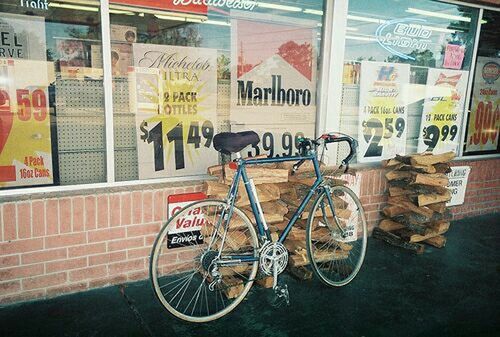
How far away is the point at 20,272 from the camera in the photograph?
11.4ft

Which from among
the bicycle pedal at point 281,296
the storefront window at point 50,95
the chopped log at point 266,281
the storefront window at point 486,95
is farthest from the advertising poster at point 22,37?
the storefront window at point 486,95

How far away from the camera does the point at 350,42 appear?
194 inches

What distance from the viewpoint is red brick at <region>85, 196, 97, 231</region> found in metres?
3.66

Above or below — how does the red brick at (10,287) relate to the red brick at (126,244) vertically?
below

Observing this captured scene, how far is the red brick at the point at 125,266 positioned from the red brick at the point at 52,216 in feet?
2.00

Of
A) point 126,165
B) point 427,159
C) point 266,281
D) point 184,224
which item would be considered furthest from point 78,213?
point 427,159

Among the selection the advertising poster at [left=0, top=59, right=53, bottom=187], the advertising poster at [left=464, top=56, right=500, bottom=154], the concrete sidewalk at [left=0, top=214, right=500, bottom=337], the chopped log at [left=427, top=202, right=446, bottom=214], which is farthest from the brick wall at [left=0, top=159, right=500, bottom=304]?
the advertising poster at [left=464, top=56, right=500, bottom=154]

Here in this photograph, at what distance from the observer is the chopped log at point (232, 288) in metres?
3.54

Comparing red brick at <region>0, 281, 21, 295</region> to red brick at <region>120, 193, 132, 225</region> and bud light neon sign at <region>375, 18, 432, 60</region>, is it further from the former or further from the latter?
bud light neon sign at <region>375, 18, 432, 60</region>

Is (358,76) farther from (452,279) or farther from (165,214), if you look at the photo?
(165,214)

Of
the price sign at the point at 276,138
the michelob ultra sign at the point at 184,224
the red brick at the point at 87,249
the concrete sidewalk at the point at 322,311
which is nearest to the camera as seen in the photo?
the concrete sidewalk at the point at 322,311

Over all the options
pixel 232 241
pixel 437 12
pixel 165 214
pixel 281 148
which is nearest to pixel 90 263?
pixel 165 214

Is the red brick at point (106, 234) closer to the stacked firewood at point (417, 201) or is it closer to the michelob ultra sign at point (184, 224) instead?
the michelob ultra sign at point (184, 224)

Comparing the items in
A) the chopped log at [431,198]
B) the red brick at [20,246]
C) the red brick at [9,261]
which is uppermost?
the chopped log at [431,198]
